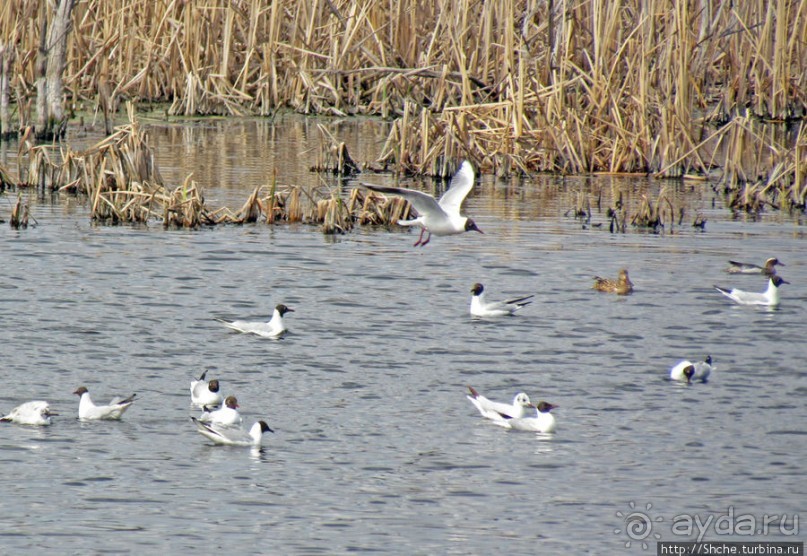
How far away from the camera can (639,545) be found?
8781 millimetres

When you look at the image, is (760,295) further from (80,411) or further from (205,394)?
(80,411)

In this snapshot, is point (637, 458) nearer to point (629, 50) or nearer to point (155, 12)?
point (629, 50)

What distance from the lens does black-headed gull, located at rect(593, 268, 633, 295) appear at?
16.4 metres

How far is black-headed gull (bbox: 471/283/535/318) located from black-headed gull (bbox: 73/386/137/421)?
5227 mm

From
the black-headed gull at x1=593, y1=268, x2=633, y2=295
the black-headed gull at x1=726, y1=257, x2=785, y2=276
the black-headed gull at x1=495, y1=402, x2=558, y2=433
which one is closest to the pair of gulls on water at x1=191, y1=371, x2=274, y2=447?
the black-headed gull at x1=495, y1=402, x2=558, y2=433

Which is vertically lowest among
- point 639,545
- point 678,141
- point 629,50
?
point 639,545

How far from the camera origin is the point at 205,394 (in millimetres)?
11633

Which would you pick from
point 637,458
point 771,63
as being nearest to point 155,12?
point 771,63

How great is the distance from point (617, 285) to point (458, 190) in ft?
6.97

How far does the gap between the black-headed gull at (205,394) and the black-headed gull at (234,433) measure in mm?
637

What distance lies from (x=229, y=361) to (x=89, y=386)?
1.67m

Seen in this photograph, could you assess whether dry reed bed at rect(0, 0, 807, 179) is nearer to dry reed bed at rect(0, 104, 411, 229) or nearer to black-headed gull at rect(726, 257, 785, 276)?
dry reed bed at rect(0, 104, 411, 229)

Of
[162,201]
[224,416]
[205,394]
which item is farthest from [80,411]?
[162,201]

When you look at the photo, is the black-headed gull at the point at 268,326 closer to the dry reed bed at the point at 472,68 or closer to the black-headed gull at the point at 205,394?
the black-headed gull at the point at 205,394
